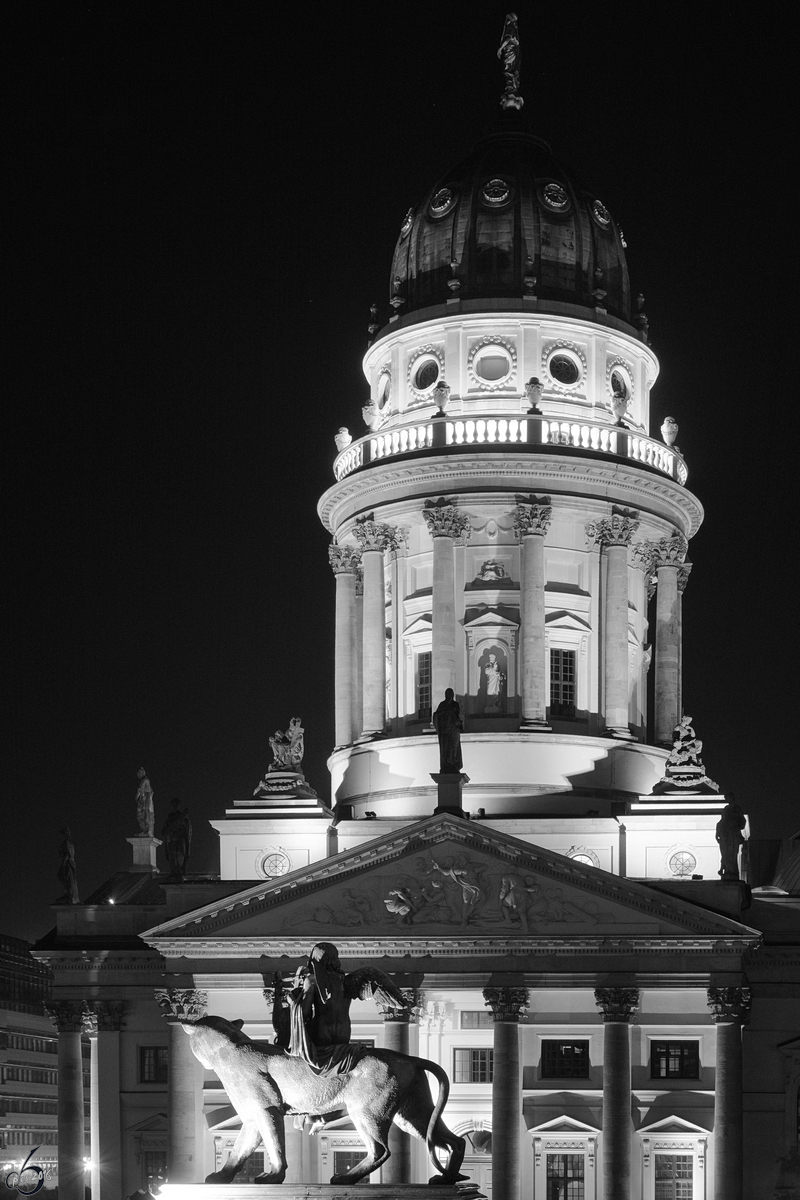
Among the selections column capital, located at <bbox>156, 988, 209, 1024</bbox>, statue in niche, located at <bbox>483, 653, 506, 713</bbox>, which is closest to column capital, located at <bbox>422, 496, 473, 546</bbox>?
statue in niche, located at <bbox>483, 653, 506, 713</bbox>

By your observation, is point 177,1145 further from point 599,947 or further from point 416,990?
point 599,947

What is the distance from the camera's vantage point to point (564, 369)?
9069cm

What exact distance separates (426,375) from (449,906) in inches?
936

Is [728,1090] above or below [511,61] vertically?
below

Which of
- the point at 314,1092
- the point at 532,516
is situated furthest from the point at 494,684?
Result: the point at 314,1092

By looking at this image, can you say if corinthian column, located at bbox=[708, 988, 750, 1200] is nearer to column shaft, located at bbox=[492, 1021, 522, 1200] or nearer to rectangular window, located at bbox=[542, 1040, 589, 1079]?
rectangular window, located at bbox=[542, 1040, 589, 1079]

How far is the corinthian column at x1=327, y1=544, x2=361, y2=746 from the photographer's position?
90.6m

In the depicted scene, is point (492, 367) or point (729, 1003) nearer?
point (729, 1003)

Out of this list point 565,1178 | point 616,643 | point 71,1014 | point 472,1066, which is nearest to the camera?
point 565,1178

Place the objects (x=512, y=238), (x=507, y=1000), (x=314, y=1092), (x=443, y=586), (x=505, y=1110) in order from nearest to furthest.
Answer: (x=314, y=1092)
(x=505, y=1110)
(x=507, y=1000)
(x=443, y=586)
(x=512, y=238)

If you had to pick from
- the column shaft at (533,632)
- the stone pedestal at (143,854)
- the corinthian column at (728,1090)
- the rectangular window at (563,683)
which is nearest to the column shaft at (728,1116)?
the corinthian column at (728,1090)

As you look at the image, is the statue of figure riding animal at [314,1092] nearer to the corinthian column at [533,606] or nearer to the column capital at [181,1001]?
the column capital at [181,1001]

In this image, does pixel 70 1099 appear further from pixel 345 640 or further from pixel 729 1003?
pixel 729 1003

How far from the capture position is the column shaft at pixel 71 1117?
81.6m
